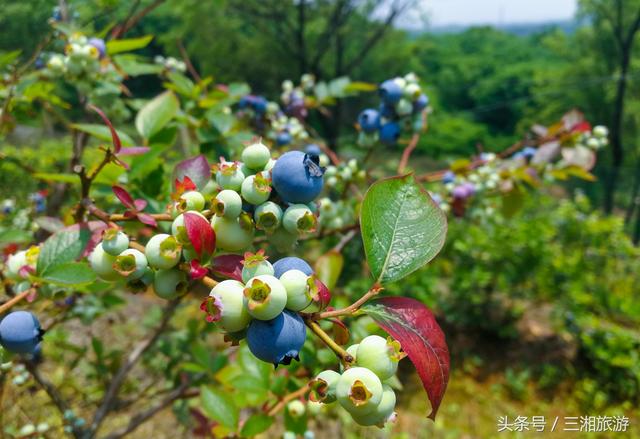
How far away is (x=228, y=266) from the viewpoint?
38 cm

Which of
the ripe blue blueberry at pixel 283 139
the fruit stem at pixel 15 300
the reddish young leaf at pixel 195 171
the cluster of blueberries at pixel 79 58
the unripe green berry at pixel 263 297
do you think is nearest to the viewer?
the unripe green berry at pixel 263 297

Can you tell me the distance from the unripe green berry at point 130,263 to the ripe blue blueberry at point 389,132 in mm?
707

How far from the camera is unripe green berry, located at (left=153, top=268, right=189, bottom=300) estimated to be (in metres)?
0.39

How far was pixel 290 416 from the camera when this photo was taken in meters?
0.76

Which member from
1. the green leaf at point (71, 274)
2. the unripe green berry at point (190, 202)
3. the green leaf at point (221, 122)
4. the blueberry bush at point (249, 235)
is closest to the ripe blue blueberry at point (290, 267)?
the blueberry bush at point (249, 235)

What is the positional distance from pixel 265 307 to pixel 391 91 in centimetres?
73

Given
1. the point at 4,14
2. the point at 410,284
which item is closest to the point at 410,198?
the point at 4,14

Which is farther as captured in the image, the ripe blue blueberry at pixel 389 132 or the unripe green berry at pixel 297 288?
the ripe blue blueberry at pixel 389 132

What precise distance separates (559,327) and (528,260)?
0.53 metres

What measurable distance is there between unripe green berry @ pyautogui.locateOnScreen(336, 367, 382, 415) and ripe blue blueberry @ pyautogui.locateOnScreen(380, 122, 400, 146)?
Result: 73 cm

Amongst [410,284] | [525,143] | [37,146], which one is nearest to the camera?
[525,143]

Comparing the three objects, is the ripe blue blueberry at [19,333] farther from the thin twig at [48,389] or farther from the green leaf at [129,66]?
the green leaf at [129,66]

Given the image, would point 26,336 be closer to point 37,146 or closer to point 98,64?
point 98,64

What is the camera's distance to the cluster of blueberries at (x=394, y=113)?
95 cm
